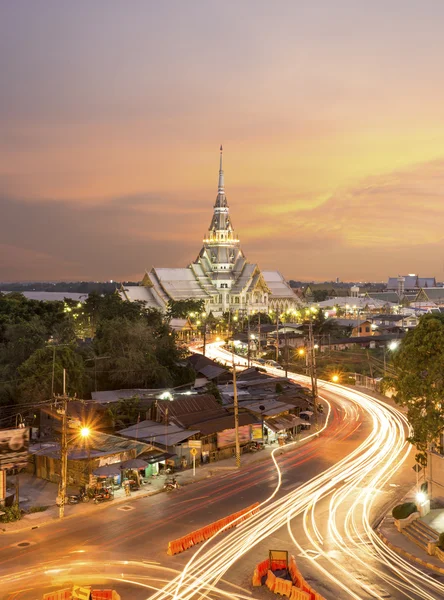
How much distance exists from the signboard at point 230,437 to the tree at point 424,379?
51.4ft

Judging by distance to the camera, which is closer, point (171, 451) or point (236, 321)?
point (171, 451)

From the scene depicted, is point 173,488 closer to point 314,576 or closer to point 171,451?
point 171,451

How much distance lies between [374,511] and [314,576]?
8.26 meters

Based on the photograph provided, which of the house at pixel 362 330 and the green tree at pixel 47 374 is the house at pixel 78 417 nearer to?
the green tree at pixel 47 374

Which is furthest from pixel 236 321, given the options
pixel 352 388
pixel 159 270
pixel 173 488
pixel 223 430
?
pixel 173 488

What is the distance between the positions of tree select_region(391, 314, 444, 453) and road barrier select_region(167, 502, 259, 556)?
7.80 m

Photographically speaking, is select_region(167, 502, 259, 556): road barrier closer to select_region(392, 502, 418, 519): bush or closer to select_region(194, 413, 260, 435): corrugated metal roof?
select_region(392, 502, 418, 519): bush

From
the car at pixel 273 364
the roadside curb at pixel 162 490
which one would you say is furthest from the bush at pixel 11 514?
the car at pixel 273 364

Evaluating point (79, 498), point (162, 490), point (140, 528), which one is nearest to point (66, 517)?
point (79, 498)

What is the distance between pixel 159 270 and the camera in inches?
5187

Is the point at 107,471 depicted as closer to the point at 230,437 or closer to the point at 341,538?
the point at 230,437

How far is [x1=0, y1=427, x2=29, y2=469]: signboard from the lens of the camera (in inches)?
1069

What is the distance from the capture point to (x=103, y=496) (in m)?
29.3

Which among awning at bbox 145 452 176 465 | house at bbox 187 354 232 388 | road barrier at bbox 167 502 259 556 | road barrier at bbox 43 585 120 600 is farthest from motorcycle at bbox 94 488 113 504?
house at bbox 187 354 232 388
